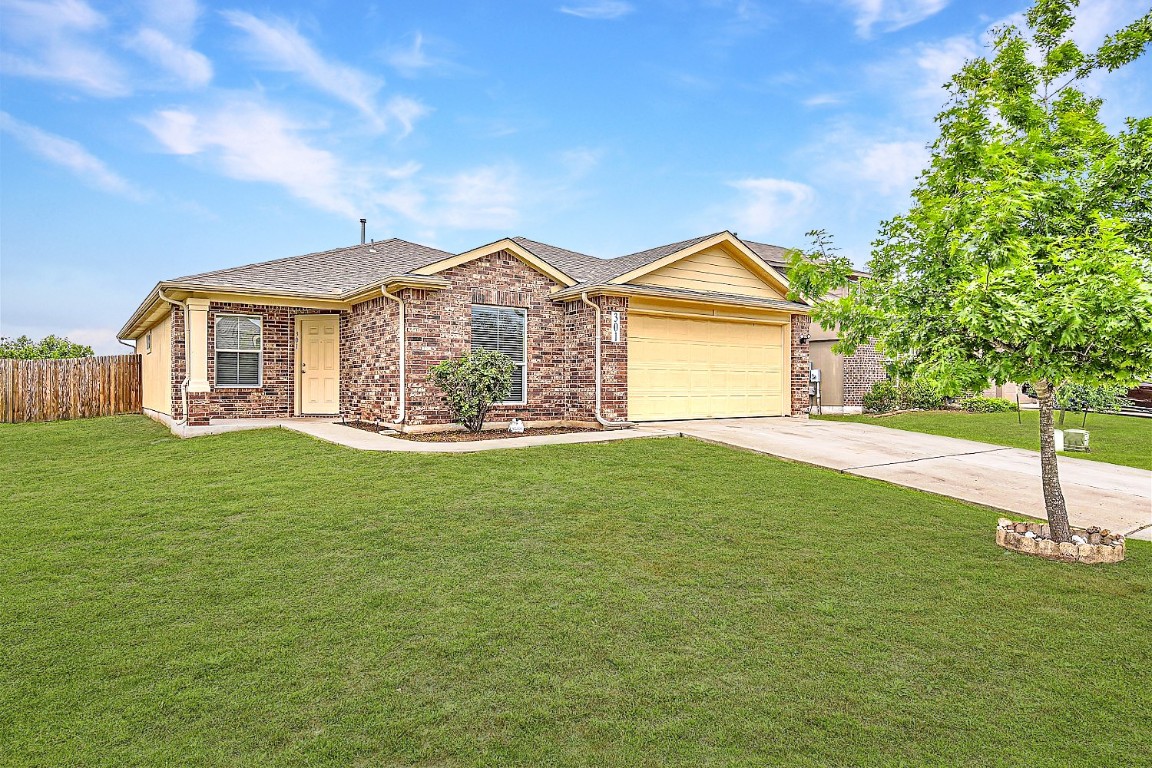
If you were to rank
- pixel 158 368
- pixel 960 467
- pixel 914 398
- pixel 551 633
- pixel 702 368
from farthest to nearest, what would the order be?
pixel 914 398, pixel 158 368, pixel 702 368, pixel 960 467, pixel 551 633

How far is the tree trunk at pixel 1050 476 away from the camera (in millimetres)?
5578

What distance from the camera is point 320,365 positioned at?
14.5 m

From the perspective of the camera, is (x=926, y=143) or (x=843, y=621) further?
(x=926, y=143)

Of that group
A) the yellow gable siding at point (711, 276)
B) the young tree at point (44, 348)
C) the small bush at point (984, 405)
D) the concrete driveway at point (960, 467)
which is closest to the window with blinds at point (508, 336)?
the yellow gable siding at point (711, 276)

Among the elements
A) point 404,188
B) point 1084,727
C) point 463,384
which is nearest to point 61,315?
point 404,188

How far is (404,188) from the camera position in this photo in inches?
699

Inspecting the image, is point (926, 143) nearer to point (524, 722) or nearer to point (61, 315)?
point (524, 722)

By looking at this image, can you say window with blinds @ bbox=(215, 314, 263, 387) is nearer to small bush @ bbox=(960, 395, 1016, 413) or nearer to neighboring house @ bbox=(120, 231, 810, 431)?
neighboring house @ bbox=(120, 231, 810, 431)

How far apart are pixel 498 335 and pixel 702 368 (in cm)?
459

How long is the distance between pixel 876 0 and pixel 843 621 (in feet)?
38.5

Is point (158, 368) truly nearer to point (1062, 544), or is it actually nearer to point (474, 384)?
point (474, 384)

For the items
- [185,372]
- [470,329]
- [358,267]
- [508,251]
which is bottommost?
[185,372]

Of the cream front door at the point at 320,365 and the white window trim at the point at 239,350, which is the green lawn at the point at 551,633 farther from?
the cream front door at the point at 320,365

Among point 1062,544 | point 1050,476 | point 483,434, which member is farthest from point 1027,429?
point 483,434
